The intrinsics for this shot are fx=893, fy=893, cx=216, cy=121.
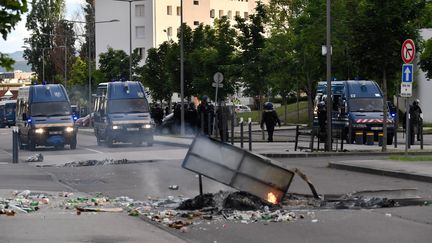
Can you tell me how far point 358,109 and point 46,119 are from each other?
13065 mm

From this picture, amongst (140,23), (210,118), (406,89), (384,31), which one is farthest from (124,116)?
(140,23)

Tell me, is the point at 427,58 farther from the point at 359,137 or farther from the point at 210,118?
the point at 210,118

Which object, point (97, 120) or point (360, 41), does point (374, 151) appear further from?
point (97, 120)

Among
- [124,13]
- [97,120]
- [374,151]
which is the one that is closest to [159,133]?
[97,120]

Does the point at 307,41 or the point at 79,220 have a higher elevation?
the point at 307,41

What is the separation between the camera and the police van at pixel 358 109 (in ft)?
121

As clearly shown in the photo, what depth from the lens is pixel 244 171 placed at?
13352 mm

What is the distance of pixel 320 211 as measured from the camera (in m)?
13.5

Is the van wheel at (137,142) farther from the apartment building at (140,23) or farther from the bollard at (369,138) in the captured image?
the apartment building at (140,23)

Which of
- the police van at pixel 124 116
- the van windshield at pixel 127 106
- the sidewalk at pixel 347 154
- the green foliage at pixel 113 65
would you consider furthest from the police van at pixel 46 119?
the green foliage at pixel 113 65

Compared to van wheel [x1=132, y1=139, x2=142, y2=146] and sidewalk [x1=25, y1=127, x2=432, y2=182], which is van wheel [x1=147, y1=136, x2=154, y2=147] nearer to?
van wheel [x1=132, y1=139, x2=142, y2=146]

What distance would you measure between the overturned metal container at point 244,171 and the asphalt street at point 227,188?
600mm

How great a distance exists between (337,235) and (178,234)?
2.05 metres

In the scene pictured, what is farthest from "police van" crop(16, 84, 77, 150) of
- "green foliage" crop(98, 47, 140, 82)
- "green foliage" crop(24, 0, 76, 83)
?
"green foliage" crop(24, 0, 76, 83)
